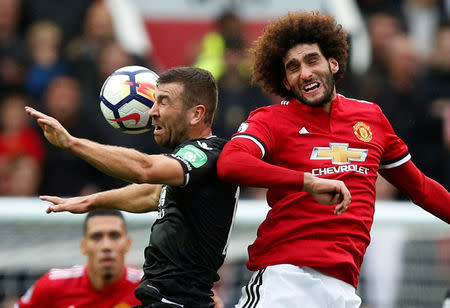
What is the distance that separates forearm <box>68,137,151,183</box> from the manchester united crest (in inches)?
48.4

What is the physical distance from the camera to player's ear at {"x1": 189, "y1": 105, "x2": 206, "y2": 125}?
5.52 m

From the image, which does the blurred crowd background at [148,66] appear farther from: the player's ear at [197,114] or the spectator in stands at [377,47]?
the player's ear at [197,114]

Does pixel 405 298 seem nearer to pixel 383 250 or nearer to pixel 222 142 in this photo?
pixel 383 250

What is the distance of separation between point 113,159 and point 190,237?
724 mm

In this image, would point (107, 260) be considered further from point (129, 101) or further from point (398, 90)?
point (398, 90)

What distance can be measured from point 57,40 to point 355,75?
10.8 feet

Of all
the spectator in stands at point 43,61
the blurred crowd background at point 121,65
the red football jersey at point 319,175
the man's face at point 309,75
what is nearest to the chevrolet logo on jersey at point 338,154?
the red football jersey at point 319,175

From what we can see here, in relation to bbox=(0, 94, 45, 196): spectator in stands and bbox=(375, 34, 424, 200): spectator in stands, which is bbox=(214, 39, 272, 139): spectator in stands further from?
bbox=(0, 94, 45, 196): spectator in stands

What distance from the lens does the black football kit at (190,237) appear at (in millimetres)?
5336

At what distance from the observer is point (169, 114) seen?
548 centimetres

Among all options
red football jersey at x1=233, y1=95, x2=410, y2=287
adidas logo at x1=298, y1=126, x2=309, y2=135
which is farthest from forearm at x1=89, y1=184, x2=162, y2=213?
adidas logo at x1=298, y1=126, x2=309, y2=135

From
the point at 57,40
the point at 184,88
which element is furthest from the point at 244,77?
the point at 184,88

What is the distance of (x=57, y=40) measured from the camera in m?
11.1

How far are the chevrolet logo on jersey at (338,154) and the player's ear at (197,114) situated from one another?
2.14ft
